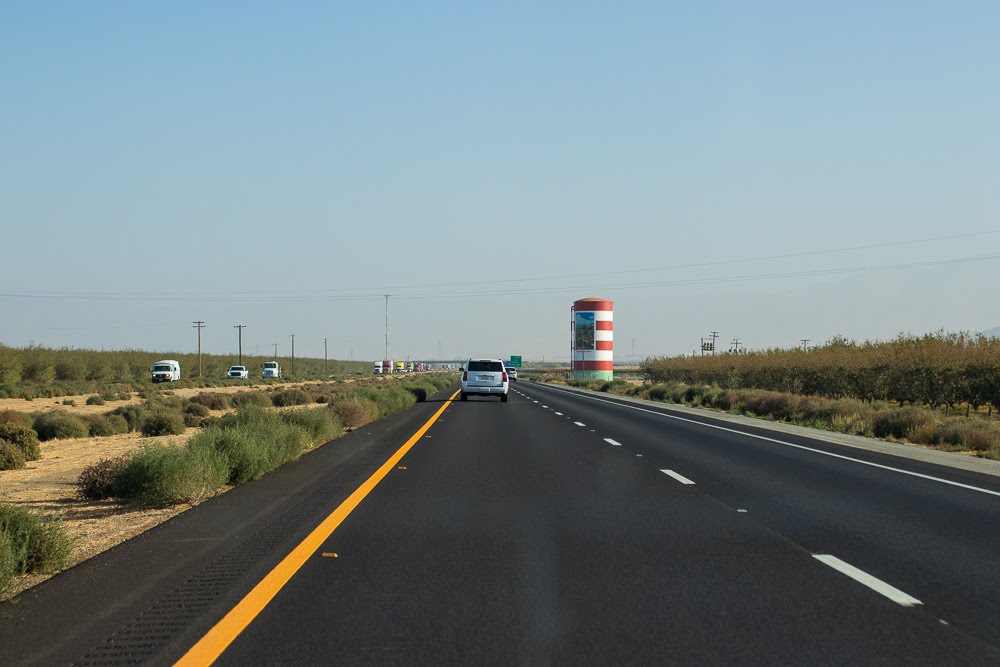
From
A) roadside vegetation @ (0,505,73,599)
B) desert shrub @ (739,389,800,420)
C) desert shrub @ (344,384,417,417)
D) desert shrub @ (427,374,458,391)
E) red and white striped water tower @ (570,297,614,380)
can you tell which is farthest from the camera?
red and white striped water tower @ (570,297,614,380)

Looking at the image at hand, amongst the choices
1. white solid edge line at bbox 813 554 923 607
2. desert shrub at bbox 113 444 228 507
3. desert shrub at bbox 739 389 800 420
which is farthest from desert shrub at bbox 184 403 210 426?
white solid edge line at bbox 813 554 923 607

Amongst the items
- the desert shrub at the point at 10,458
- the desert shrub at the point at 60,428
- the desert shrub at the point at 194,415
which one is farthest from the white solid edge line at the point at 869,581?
the desert shrub at the point at 194,415

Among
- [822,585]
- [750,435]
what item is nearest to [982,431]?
[750,435]

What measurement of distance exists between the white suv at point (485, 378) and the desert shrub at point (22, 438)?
83.8 ft

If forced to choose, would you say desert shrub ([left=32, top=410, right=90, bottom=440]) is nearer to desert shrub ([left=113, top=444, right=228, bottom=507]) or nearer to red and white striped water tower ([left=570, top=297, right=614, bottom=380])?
desert shrub ([left=113, top=444, right=228, bottom=507])

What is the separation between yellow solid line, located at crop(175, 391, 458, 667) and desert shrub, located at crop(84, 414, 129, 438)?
64.7 ft

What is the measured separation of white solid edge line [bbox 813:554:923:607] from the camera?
617 cm

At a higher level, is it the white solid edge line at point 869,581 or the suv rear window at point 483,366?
the suv rear window at point 483,366

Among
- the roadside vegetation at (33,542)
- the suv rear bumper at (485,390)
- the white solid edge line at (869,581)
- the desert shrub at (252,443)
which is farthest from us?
the suv rear bumper at (485,390)

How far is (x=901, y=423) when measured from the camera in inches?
1014

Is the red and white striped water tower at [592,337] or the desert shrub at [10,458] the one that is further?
the red and white striped water tower at [592,337]

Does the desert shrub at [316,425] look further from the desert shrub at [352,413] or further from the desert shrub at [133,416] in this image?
the desert shrub at [133,416]

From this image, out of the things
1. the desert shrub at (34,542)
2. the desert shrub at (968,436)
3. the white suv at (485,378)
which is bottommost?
the desert shrub at (968,436)

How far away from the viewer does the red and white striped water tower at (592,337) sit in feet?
400
